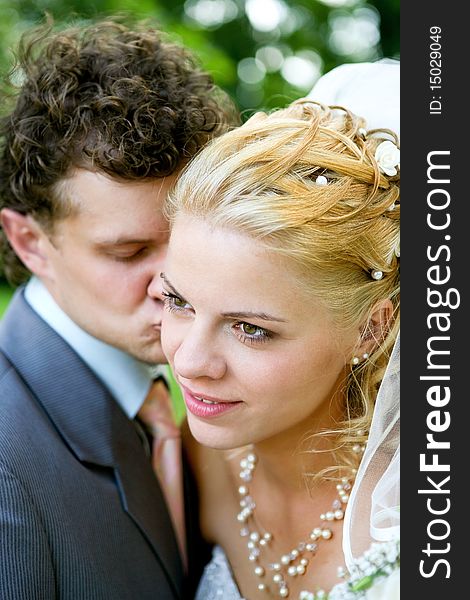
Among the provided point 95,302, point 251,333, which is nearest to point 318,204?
point 251,333

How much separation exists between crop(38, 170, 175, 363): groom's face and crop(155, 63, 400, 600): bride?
23 centimetres

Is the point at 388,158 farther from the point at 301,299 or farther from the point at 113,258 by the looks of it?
the point at 113,258

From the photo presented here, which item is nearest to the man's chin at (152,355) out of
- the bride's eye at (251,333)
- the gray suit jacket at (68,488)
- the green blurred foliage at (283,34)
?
the gray suit jacket at (68,488)

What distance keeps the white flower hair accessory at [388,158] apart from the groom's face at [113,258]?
0.75 m

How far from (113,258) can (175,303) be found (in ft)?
1.67

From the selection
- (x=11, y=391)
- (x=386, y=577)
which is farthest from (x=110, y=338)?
(x=386, y=577)

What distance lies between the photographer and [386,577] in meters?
2.26

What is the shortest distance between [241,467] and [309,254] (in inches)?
43.1

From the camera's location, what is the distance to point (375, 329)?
8.17 feet

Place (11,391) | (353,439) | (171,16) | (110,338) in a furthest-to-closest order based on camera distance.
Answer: (171,16) → (110,338) → (11,391) → (353,439)

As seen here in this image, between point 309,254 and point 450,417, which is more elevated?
point 309,254

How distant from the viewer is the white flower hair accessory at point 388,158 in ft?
7.88

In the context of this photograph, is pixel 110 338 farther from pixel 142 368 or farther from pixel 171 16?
pixel 171 16

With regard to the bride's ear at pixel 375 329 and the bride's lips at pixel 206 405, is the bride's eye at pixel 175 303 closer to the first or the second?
the bride's lips at pixel 206 405
